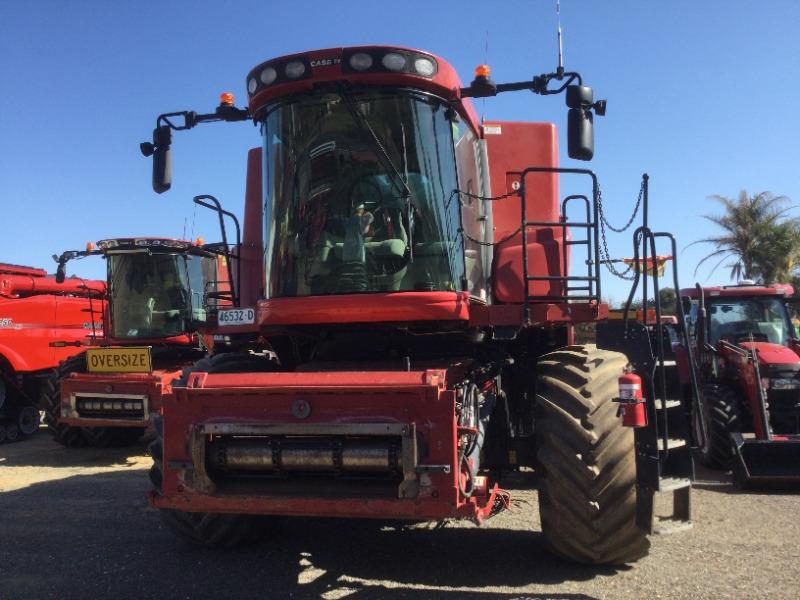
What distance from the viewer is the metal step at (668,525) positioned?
4219mm

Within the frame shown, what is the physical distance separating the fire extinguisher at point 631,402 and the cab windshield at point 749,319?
267 inches

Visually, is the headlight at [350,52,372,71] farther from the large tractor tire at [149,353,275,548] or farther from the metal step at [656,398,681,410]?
the metal step at [656,398,681,410]

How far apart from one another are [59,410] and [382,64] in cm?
828

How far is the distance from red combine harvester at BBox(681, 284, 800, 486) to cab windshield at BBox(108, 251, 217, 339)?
7.37 m

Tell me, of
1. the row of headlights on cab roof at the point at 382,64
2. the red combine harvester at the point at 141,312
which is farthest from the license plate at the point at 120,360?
the row of headlights on cab roof at the point at 382,64

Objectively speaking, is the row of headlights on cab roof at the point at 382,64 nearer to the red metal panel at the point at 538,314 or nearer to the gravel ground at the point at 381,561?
the red metal panel at the point at 538,314

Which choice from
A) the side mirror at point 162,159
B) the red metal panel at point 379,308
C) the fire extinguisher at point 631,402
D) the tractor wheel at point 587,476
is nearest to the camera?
the fire extinguisher at point 631,402

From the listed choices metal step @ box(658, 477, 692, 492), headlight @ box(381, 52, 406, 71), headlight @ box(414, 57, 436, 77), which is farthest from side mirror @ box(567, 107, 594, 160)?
metal step @ box(658, 477, 692, 492)

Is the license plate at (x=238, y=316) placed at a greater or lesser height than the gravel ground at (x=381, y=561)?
greater

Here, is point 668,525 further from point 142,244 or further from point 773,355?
point 142,244

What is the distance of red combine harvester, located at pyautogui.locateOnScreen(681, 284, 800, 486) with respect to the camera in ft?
23.5

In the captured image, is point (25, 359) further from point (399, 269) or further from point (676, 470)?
point (676, 470)

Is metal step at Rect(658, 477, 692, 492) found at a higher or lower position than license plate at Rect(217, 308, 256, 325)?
lower

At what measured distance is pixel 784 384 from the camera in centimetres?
837
